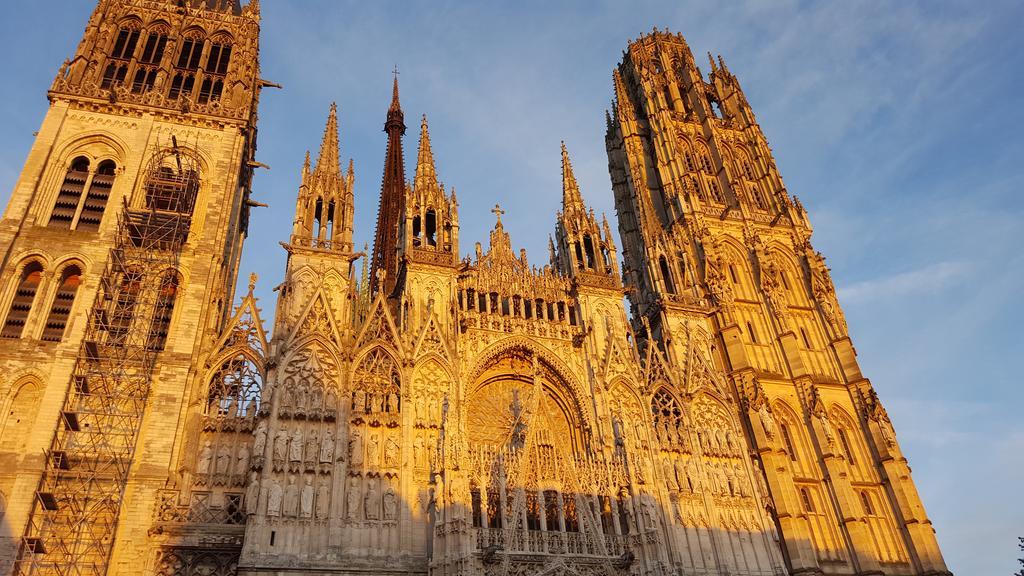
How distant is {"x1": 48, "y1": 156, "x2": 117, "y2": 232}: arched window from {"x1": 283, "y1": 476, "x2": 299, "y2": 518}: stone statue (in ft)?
40.5

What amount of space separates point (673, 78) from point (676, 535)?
30.3 meters

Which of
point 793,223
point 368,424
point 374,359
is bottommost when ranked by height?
point 368,424

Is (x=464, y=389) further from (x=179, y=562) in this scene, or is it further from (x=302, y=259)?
(x=179, y=562)

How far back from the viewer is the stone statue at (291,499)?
71.3 feet

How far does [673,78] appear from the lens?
1828 inches

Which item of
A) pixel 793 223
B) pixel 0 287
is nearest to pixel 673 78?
pixel 793 223

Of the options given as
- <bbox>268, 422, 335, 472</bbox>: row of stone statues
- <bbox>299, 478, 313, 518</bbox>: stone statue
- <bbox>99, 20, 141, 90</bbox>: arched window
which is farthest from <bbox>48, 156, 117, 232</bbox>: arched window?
<bbox>299, 478, 313, 518</bbox>: stone statue

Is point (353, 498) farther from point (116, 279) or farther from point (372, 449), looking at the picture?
point (116, 279)

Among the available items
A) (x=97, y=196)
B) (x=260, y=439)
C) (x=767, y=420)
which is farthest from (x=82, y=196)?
(x=767, y=420)

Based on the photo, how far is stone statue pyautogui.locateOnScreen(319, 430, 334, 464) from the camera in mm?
22938

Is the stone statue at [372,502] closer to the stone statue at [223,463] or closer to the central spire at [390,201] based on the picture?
the stone statue at [223,463]

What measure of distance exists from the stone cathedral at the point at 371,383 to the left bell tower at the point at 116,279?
0.31 feet

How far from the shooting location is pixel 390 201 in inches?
2200

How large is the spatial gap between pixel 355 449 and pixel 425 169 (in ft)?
44.9
